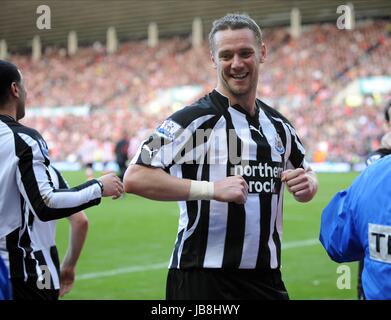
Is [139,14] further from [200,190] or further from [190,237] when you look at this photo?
[200,190]

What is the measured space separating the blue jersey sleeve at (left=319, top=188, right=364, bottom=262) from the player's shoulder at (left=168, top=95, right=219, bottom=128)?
2.83 ft

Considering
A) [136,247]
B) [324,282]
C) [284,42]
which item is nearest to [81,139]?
[284,42]

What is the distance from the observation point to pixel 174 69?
135 feet

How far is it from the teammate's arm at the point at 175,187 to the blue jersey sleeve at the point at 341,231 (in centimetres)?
46

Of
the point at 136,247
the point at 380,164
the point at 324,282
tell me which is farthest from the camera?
the point at 136,247

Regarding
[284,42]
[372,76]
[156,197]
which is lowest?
[156,197]

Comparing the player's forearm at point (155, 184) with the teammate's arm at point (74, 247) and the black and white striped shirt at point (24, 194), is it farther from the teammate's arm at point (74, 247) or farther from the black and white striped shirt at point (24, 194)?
the teammate's arm at point (74, 247)

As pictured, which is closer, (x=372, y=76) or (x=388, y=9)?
(x=372, y=76)

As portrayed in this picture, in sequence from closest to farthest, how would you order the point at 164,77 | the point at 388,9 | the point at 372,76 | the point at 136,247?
1. the point at 136,247
2. the point at 372,76
3. the point at 388,9
4. the point at 164,77

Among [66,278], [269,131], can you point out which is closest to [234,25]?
[269,131]

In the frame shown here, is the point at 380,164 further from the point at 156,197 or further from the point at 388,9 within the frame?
the point at 388,9
